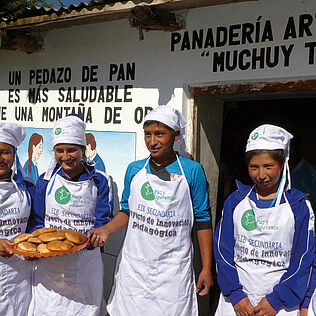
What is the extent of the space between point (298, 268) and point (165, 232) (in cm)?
94

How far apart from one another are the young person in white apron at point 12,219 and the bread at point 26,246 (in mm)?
341

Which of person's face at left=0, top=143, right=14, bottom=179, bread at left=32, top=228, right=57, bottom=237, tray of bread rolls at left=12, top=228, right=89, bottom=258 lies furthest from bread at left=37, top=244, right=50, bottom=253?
person's face at left=0, top=143, right=14, bottom=179

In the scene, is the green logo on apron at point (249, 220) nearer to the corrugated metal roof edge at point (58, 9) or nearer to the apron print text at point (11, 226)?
the apron print text at point (11, 226)

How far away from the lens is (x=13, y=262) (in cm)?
329

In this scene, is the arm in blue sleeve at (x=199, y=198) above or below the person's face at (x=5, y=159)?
below

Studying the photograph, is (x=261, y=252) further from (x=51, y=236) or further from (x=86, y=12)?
(x=86, y=12)

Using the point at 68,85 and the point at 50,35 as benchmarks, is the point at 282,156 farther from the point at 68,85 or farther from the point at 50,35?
the point at 50,35

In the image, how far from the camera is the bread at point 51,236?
2928 millimetres

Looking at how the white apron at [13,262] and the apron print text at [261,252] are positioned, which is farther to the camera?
the white apron at [13,262]

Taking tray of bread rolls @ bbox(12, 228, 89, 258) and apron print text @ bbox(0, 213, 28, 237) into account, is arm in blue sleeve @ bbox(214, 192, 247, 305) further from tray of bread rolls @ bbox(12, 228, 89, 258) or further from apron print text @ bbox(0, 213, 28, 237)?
apron print text @ bbox(0, 213, 28, 237)

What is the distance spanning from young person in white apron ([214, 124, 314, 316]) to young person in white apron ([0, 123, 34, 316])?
1.62 meters

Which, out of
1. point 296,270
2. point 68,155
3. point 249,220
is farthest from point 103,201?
point 296,270

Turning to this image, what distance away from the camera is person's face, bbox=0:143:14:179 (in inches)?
129

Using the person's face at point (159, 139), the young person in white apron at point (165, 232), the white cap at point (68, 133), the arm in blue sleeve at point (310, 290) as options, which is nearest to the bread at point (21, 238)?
the young person in white apron at point (165, 232)
